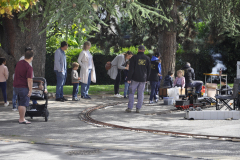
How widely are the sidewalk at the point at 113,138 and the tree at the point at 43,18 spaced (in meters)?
2.10

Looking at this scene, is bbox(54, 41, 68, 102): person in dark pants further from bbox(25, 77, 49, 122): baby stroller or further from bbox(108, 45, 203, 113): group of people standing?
bbox(25, 77, 49, 122): baby stroller

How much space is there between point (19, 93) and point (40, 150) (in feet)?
10.1

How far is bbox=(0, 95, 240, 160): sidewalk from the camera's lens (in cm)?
602

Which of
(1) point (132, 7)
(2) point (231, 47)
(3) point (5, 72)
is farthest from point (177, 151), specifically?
(2) point (231, 47)

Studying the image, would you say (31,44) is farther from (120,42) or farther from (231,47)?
(231,47)

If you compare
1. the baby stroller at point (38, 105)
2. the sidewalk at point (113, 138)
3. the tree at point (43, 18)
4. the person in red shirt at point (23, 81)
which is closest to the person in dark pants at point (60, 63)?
the tree at point (43, 18)

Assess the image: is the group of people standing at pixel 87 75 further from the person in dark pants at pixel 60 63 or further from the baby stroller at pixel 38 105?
the baby stroller at pixel 38 105

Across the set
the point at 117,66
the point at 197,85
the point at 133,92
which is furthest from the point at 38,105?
the point at 197,85

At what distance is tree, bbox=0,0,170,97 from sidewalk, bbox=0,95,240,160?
2.10 metres

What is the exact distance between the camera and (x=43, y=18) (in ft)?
36.8

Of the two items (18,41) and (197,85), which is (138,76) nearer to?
(197,85)

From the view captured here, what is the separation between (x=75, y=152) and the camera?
240 inches

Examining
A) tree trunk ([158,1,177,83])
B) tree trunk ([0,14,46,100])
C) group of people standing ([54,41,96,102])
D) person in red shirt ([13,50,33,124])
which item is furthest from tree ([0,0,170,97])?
tree trunk ([158,1,177,83])

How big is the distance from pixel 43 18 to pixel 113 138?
5.01m
